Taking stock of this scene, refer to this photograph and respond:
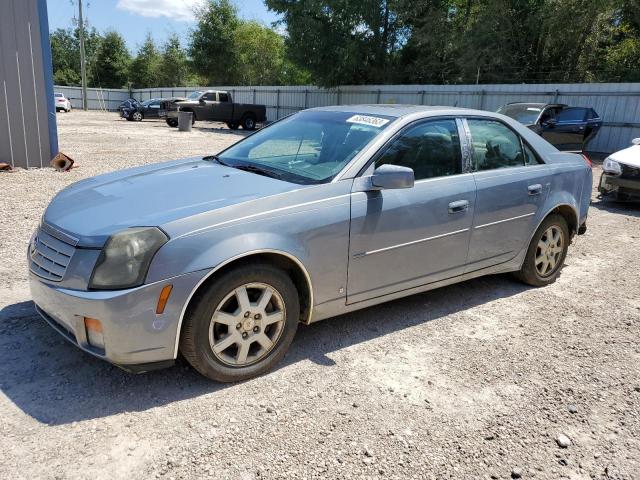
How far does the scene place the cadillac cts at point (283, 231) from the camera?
109 inches

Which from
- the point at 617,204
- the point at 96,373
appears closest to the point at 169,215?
the point at 96,373

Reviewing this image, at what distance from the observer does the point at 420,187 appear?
3.77 metres

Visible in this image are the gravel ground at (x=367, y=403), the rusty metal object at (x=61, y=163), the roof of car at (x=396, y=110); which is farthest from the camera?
the rusty metal object at (x=61, y=163)

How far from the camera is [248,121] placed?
27.0 metres

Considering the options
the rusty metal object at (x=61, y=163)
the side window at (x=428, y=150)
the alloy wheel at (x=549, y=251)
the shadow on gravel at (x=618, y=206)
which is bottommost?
the shadow on gravel at (x=618, y=206)

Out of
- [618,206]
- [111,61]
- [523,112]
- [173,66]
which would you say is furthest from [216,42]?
[618,206]

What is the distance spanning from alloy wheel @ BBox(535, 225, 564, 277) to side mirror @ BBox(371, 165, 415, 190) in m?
2.02

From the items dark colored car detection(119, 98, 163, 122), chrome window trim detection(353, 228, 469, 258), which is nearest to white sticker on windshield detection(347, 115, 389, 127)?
chrome window trim detection(353, 228, 469, 258)

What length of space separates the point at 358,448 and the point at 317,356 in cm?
96

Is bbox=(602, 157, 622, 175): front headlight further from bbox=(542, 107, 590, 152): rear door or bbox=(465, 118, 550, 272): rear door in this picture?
bbox=(542, 107, 590, 152): rear door

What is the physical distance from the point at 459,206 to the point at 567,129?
12343 mm

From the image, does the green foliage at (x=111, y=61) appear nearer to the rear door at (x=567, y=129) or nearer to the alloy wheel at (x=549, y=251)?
the rear door at (x=567, y=129)

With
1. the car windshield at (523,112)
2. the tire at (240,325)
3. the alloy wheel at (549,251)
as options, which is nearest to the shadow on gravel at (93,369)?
the tire at (240,325)

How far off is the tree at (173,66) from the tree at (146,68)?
691mm
